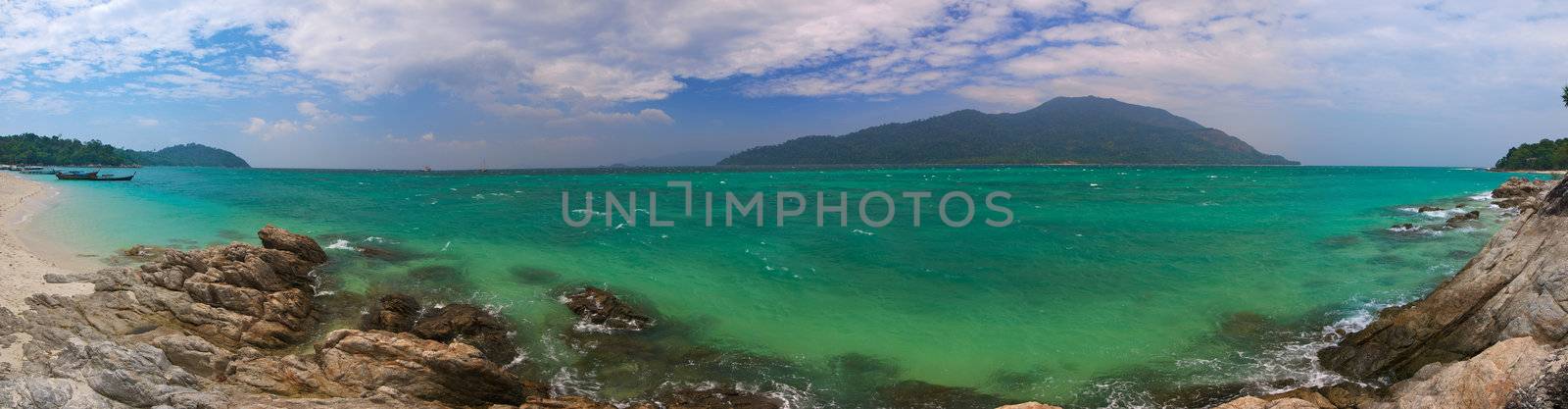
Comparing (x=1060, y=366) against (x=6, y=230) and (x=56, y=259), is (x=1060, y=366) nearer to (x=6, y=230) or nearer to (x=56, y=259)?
(x=56, y=259)

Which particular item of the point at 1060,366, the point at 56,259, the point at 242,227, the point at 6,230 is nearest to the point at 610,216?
the point at 242,227

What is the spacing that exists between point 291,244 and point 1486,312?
34.0m

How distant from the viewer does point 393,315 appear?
1602 cm

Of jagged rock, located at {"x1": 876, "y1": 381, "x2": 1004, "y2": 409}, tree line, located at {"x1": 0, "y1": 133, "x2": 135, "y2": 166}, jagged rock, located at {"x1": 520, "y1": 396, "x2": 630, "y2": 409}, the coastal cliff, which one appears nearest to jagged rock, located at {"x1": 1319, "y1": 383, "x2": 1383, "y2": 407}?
the coastal cliff

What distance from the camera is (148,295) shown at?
15031mm

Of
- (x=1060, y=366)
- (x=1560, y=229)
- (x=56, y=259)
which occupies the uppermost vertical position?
(x=1560, y=229)

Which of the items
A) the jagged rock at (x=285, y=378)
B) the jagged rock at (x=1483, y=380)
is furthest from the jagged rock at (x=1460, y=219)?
the jagged rock at (x=285, y=378)

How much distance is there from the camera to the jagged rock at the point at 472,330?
581 inches

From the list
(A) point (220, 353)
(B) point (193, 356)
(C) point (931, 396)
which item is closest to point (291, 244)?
(A) point (220, 353)

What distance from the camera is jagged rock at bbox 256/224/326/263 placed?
2195 cm

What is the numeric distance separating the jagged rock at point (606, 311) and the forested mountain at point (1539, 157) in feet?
510

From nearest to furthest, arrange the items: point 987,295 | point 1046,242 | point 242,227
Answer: point 987,295
point 1046,242
point 242,227

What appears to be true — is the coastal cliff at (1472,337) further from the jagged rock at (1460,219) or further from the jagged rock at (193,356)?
the jagged rock at (1460,219)

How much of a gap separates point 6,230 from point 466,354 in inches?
1316
